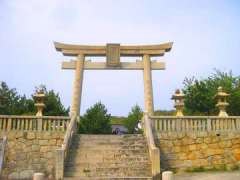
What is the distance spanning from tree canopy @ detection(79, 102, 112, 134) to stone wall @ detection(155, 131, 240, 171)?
9.86 meters

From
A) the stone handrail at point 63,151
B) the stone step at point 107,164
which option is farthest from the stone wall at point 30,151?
the stone step at point 107,164

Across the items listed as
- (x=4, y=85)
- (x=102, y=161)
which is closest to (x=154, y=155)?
(x=102, y=161)

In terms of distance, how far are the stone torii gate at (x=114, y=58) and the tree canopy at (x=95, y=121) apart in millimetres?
5935

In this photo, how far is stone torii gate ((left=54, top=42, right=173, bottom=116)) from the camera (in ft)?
61.0

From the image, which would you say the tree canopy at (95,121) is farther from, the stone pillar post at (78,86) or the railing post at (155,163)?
the railing post at (155,163)

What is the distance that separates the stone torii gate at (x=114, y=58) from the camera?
732 inches

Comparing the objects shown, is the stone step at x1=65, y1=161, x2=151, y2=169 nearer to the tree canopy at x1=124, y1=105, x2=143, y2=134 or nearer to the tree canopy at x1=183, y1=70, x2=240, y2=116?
the tree canopy at x1=183, y1=70, x2=240, y2=116

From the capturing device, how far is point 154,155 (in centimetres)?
1195

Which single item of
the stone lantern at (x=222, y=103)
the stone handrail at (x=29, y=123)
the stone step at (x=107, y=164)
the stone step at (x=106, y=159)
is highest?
the stone lantern at (x=222, y=103)

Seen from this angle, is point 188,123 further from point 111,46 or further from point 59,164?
point 111,46

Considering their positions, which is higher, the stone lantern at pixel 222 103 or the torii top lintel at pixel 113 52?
the torii top lintel at pixel 113 52

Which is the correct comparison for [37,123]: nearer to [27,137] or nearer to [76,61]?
[27,137]

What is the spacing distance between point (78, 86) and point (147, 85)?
3552 millimetres

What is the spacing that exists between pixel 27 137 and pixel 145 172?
17.0 feet
